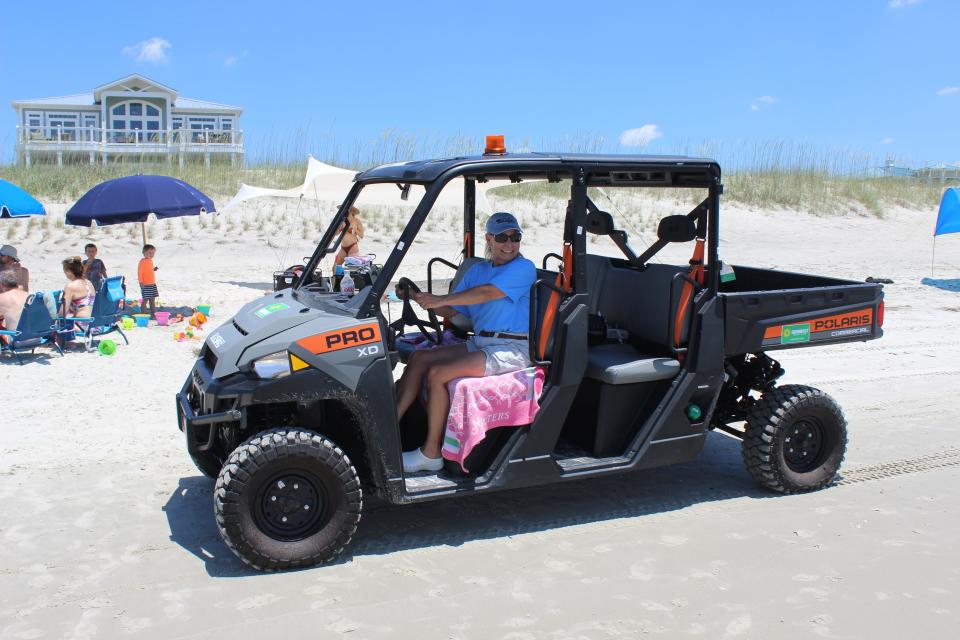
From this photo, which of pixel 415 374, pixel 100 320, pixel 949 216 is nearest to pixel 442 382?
pixel 415 374

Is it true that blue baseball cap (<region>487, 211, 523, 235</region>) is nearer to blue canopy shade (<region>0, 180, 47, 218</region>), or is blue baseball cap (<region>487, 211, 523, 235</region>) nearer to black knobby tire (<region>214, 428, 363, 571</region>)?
black knobby tire (<region>214, 428, 363, 571</region>)

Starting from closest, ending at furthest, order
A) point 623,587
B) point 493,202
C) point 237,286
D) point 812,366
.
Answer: point 623,587
point 812,366
point 237,286
point 493,202

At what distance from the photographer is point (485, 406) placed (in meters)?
4.78

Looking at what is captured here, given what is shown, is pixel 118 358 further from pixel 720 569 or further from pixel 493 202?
pixel 493 202

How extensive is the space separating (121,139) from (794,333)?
39.3 meters

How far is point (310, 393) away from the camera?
4.45m

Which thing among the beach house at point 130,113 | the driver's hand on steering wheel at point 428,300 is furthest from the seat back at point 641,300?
the beach house at point 130,113

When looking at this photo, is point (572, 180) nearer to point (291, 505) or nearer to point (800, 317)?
point (800, 317)

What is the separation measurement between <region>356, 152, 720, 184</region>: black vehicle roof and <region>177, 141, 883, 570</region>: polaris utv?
1cm

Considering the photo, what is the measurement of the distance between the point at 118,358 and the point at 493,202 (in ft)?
41.0

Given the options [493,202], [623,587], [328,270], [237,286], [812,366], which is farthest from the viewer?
[493,202]

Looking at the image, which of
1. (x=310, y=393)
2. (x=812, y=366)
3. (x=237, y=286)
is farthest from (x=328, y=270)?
(x=237, y=286)

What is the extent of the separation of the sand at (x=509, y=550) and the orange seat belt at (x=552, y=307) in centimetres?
102

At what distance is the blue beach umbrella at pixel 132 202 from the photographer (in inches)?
479
